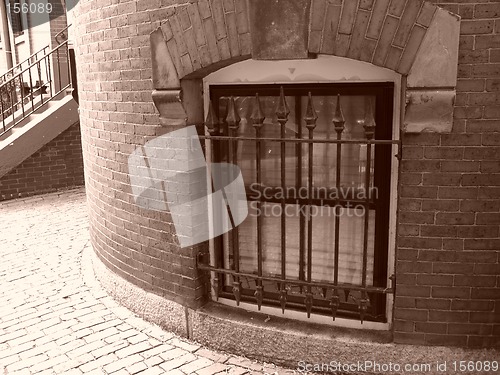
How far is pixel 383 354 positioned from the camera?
3111 millimetres

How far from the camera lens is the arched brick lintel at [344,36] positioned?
260cm

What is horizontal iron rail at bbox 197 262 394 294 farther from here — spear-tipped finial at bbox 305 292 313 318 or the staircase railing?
the staircase railing

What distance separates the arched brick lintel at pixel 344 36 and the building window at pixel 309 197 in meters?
0.33

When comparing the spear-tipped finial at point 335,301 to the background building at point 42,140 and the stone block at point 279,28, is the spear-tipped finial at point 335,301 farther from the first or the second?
the background building at point 42,140

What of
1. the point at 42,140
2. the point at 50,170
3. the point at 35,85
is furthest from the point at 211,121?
the point at 35,85

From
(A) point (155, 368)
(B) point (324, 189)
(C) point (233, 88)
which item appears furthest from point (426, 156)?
(A) point (155, 368)

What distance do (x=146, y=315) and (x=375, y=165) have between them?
2.35 meters

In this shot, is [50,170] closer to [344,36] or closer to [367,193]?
A: [367,193]

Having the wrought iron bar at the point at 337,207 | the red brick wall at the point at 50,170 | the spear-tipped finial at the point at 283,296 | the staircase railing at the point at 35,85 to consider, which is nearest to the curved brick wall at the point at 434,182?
the wrought iron bar at the point at 337,207

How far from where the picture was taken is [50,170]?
9.30 m

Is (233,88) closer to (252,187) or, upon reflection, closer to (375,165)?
(252,187)

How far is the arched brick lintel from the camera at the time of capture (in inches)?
102

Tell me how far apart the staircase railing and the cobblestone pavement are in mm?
3723

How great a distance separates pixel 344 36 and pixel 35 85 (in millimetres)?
12073
